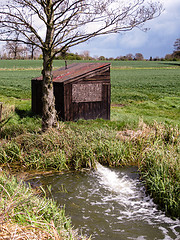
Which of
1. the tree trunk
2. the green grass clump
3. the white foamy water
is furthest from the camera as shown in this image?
the tree trunk

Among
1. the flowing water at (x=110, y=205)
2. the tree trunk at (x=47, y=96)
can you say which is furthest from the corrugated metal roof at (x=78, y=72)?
the flowing water at (x=110, y=205)

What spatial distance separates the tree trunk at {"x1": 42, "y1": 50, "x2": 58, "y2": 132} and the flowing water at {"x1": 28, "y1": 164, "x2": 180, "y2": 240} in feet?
7.97

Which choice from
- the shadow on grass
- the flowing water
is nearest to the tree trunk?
the flowing water

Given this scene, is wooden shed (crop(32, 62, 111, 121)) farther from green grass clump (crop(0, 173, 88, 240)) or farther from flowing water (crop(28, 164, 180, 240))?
green grass clump (crop(0, 173, 88, 240))

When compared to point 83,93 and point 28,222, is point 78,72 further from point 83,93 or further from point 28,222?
point 28,222

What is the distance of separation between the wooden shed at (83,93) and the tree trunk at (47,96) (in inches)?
88.6

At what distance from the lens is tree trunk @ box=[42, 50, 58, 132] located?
930 centimetres

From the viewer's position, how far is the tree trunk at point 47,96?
9.30 meters

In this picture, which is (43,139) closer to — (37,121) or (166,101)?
(37,121)

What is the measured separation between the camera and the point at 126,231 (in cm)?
514

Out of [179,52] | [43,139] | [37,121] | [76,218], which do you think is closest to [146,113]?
[37,121]

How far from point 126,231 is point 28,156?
13.4ft

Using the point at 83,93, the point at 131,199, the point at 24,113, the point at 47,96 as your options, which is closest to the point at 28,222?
the point at 131,199

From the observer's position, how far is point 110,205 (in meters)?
6.04
